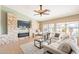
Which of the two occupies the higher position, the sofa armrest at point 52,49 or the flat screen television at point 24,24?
the flat screen television at point 24,24

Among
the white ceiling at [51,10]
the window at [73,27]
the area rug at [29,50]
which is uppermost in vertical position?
the white ceiling at [51,10]

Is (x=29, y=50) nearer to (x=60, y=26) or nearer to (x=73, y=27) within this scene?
(x=60, y=26)

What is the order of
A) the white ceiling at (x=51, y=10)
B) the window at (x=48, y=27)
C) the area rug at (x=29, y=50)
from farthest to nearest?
the window at (x=48, y=27)
the area rug at (x=29, y=50)
the white ceiling at (x=51, y=10)

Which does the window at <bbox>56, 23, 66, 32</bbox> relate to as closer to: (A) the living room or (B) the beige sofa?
(A) the living room

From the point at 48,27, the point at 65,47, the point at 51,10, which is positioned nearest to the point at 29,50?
the point at 48,27

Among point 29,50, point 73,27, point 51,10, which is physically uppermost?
point 51,10

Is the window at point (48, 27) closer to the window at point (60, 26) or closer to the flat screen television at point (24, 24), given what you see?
the window at point (60, 26)

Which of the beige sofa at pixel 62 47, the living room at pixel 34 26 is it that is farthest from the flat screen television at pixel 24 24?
the beige sofa at pixel 62 47

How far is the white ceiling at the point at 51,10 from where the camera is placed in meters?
1.59

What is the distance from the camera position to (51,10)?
1691 mm

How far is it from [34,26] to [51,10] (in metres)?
0.52

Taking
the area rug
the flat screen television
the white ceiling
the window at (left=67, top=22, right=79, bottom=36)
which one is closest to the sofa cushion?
the window at (left=67, top=22, right=79, bottom=36)

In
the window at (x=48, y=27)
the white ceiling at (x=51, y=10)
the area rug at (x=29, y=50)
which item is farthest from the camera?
the window at (x=48, y=27)
